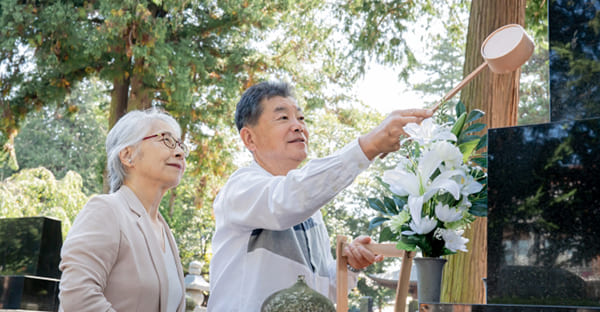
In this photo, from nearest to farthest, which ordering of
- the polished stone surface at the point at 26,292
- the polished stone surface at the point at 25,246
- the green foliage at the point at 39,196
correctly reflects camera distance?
the polished stone surface at the point at 26,292 < the polished stone surface at the point at 25,246 < the green foliage at the point at 39,196

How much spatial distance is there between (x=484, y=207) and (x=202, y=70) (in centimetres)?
932

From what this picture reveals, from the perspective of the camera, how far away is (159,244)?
2523mm

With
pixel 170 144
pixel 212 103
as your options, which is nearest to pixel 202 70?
pixel 212 103

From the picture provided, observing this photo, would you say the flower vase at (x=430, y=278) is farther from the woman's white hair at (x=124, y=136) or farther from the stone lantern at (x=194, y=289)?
the stone lantern at (x=194, y=289)

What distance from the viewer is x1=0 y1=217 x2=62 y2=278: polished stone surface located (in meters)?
6.96

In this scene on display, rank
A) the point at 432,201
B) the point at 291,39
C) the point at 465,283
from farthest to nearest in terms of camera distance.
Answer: the point at 291,39, the point at 465,283, the point at 432,201

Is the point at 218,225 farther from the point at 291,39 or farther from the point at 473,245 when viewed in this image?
the point at 291,39

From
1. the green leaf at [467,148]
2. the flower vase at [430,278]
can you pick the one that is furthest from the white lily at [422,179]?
the flower vase at [430,278]

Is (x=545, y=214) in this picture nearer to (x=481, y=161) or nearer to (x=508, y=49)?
(x=481, y=161)

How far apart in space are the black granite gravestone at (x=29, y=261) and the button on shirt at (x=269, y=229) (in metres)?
5.39

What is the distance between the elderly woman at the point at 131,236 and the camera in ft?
7.09

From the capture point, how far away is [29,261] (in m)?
6.98

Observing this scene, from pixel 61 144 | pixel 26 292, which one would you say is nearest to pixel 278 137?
pixel 26 292

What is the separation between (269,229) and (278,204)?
214mm
